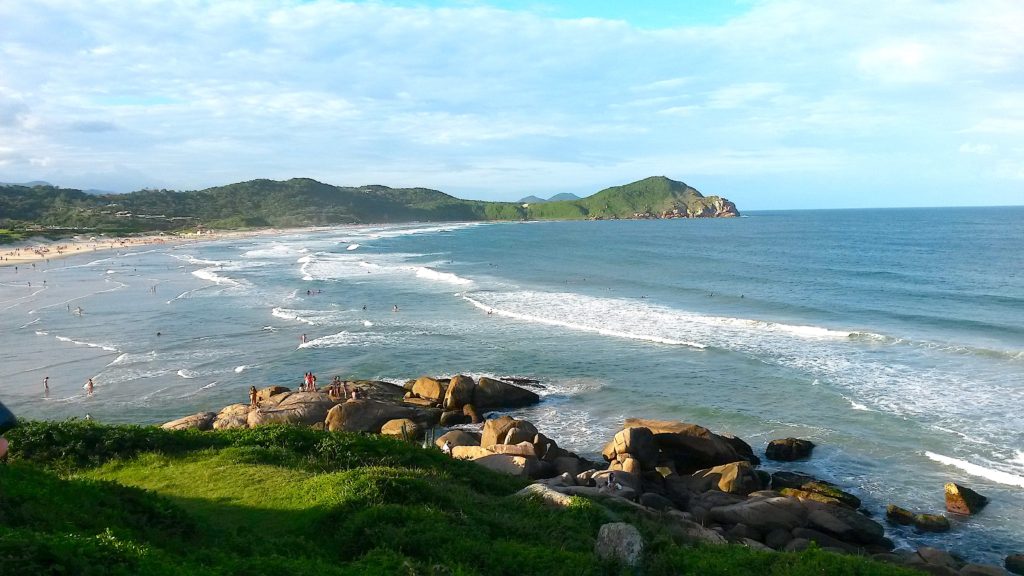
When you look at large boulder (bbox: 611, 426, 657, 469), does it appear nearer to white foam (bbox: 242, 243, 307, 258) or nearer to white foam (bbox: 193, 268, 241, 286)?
white foam (bbox: 193, 268, 241, 286)

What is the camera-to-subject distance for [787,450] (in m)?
23.0

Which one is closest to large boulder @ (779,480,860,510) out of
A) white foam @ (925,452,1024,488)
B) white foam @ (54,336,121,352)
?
white foam @ (925,452,1024,488)

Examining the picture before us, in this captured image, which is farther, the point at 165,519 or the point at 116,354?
the point at 116,354

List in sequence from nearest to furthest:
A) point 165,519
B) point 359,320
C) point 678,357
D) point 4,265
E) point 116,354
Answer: point 165,519
point 678,357
point 116,354
point 359,320
point 4,265

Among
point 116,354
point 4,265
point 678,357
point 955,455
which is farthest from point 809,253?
point 4,265

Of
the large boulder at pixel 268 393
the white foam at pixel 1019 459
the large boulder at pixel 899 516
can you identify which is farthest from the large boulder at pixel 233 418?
the white foam at pixel 1019 459

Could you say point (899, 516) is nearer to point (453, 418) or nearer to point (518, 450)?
point (518, 450)

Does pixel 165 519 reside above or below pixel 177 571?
below

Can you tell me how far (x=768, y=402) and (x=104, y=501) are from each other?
24532 mm

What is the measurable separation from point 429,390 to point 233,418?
7893 mm

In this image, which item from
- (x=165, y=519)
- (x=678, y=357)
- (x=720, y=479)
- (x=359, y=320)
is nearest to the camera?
(x=165, y=519)

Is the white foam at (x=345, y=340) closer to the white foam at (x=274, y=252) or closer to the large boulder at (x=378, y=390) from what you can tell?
the large boulder at (x=378, y=390)

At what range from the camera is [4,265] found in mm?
86125

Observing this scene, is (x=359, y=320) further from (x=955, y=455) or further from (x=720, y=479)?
(x=955, y=455)
